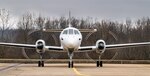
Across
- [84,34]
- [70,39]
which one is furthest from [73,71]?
[84,34]

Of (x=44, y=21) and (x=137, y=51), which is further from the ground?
(x=44, y=21)

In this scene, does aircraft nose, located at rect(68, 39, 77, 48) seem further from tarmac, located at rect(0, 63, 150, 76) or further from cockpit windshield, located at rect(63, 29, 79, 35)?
tarmac, located at rect(0, 63, 150, 76)

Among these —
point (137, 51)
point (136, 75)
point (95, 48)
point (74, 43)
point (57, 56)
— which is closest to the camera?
point (136, 75)

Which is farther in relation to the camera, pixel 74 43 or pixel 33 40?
pixel 33 40

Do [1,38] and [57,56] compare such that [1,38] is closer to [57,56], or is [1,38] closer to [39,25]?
[39,25]

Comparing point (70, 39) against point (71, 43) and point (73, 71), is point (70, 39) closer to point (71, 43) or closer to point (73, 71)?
point (71, 43)

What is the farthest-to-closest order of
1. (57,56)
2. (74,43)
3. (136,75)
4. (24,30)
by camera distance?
(24,30)
(57,56)
(74,43)
(136,75)

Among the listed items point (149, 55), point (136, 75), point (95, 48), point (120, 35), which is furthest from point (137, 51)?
point (136, 75)

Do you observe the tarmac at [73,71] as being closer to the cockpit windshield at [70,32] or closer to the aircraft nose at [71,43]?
the aircraft nose at [71,43]

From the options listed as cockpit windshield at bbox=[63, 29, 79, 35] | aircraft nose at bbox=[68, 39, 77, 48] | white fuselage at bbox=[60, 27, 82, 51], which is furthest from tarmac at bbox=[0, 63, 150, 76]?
cockpit windshield at bbox=[63, 29, 79, 35]

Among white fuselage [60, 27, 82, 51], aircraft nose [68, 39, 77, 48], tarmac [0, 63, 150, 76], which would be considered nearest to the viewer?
tarmac [0, 63, 150, 76]

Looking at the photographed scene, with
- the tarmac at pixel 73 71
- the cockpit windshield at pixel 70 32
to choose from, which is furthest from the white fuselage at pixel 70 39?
the tarmac at pixel 73 71

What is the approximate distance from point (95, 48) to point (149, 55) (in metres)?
39.0

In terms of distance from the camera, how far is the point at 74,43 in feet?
98.1
